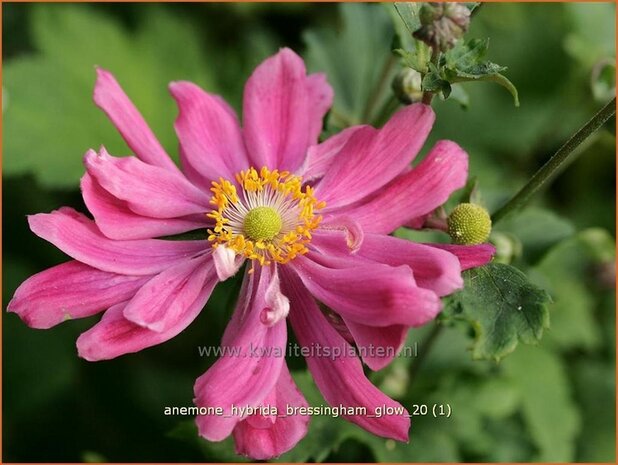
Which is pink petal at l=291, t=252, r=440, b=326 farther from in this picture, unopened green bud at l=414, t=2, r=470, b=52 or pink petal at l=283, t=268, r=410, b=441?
unopened green bud at l=414, t=2, r=470, b=52

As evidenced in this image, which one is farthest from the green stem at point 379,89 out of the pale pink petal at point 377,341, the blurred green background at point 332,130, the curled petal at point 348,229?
the pale pink petal at point 377,341

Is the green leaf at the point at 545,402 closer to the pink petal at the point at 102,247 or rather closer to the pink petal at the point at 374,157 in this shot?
the pink petal at the point at 374,157

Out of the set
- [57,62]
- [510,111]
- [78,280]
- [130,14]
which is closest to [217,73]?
[130,14]

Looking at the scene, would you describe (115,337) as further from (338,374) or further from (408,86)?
(408,86)

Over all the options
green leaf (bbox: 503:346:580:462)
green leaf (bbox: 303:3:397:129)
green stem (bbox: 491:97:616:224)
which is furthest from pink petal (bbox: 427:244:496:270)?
green leaf (bbox: 303:3:397:129)

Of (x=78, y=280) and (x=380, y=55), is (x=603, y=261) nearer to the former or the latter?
(x=380, y=55)
